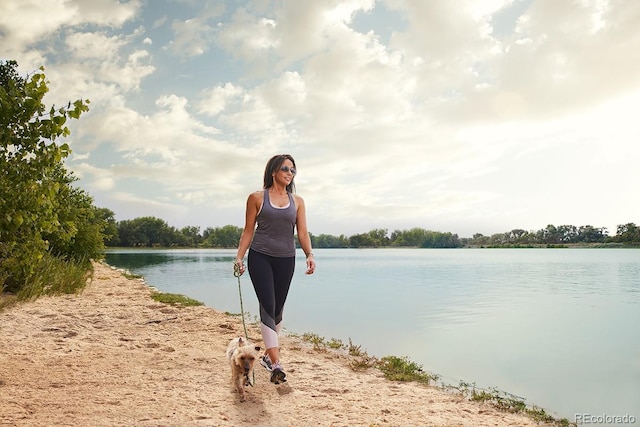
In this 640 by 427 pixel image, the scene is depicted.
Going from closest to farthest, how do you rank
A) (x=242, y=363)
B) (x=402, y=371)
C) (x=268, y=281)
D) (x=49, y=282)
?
1. (x=242, y=363)
2. (x=268, y=281)
3. (x=402, y=371)
4. (x=49, y=282)

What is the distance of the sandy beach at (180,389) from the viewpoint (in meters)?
4.93

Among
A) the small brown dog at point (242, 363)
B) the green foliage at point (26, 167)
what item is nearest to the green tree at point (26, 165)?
the green foliage at point (26, 167)

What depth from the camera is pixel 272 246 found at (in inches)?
235

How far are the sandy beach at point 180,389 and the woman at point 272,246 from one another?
721 millimetres

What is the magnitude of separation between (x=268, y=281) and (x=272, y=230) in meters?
0.67

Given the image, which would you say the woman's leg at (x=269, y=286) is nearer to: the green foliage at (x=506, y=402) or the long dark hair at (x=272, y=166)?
the long dark hair at (x=272, y=166)

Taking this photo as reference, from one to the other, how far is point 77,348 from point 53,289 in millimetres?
8992

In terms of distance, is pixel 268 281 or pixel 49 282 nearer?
pixel 268 281

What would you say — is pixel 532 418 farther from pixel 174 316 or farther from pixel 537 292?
pixel 537 292

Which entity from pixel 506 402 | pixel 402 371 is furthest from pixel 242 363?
pixel 506 402

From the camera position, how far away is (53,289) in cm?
1571

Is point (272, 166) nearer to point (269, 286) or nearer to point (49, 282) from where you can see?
point (269, 286)

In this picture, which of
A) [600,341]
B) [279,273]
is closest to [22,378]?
[279,273]

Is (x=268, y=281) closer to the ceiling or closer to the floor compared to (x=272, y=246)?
closer to the floor
